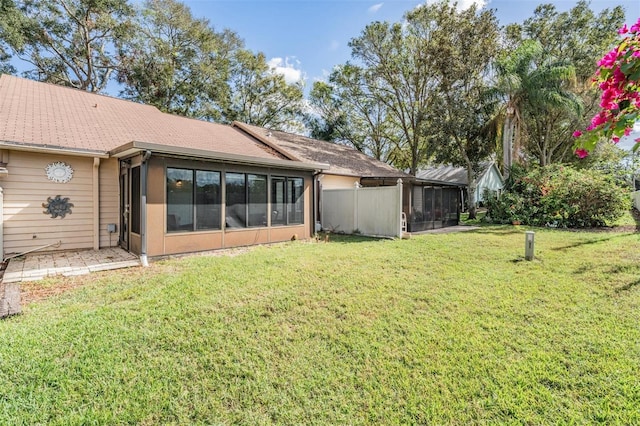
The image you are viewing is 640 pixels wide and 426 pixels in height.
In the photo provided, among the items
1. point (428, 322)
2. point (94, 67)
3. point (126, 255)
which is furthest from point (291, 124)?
point (428, 322)

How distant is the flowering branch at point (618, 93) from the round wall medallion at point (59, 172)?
951 cm

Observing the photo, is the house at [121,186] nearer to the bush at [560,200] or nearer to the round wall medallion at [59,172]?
the round wall medallion at [59,172]

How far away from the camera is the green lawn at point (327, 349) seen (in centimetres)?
252

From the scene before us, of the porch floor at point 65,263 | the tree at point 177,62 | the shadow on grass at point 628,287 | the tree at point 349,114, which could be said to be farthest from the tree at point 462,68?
the porch floor at point 65,263

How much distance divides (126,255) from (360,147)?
22011 mm

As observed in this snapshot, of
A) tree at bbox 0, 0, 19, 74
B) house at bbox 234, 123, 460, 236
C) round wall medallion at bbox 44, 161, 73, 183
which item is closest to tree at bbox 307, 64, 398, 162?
house at bbox 234, 123, 460, 236

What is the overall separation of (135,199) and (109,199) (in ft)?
5.24

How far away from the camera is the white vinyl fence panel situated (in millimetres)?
9945

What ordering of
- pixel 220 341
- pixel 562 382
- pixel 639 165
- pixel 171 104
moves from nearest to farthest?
pixel 562 382 → pixel 220 341 → pixel 639 165 → pixel 171 104

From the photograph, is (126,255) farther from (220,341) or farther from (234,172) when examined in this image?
(220,341)

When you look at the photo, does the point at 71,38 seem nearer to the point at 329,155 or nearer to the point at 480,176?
the point at 329,155

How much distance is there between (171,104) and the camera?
20.6 metres

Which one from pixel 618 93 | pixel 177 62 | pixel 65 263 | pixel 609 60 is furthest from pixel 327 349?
pixel 177 62

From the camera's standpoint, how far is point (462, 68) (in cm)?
1459
